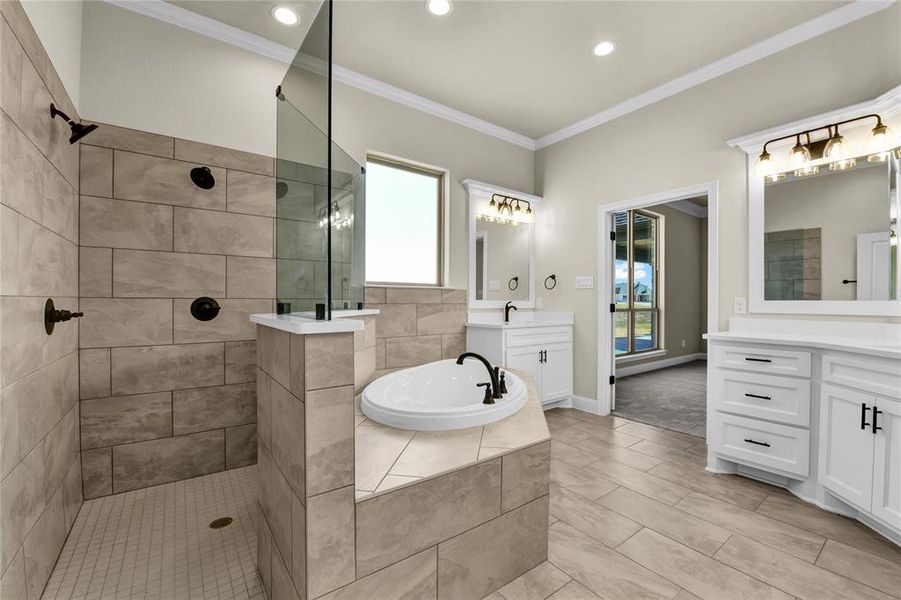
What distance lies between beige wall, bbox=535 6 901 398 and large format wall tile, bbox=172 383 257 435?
9.53 ft

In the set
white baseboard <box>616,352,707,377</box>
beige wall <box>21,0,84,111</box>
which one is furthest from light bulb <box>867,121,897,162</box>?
beige wall <box>21,0,84,111</box>

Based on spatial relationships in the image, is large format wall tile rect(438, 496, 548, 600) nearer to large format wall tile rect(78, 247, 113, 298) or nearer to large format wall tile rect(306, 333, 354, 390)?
large format wall tile rect(306, 333, 354, 390)

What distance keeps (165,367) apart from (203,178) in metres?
1.14

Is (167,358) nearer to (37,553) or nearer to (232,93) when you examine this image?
(37,553)

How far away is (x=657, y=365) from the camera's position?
5820mm

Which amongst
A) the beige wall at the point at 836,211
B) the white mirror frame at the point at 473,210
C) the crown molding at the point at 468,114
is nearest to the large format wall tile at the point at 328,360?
the crown molding at the point at 468,114

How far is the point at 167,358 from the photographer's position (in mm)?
2172

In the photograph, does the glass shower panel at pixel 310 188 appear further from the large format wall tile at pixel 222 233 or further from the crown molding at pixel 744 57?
the crown molding at pixel 744 57

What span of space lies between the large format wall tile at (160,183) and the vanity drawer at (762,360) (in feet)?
10.6

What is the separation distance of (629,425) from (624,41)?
9.69 feet

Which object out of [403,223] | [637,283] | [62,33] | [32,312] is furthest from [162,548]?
[637,283]

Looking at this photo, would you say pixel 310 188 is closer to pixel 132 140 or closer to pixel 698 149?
pixel 132 140

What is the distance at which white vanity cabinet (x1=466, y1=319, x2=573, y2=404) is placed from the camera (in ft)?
10.6

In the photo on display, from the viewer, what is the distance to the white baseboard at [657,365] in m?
5.35
